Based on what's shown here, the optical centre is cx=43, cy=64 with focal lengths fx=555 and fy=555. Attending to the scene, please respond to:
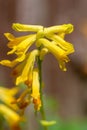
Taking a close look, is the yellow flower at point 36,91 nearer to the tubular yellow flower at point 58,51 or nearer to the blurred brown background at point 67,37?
the tubular yellow flower at point 58,51

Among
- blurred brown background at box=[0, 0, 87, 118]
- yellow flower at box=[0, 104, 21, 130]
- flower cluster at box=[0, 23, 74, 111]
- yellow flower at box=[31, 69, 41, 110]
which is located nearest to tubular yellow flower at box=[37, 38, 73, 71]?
flower cluster at box=[0, 23, 74, 111]

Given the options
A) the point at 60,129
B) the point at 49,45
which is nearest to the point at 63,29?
the point at 49,45

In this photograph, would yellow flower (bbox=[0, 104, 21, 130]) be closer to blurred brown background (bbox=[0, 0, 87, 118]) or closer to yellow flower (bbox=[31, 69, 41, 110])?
yellow flower (bbox=[31, 69, 41, 110])

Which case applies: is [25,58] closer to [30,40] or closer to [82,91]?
[30,40]

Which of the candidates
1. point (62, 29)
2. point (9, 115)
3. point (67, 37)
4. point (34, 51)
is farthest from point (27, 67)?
point (67, 37)

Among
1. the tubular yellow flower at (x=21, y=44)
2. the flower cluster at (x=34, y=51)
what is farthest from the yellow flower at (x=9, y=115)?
the tubular yellow flower at (x=21, y=44)

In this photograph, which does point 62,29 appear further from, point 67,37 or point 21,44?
point 67,37
